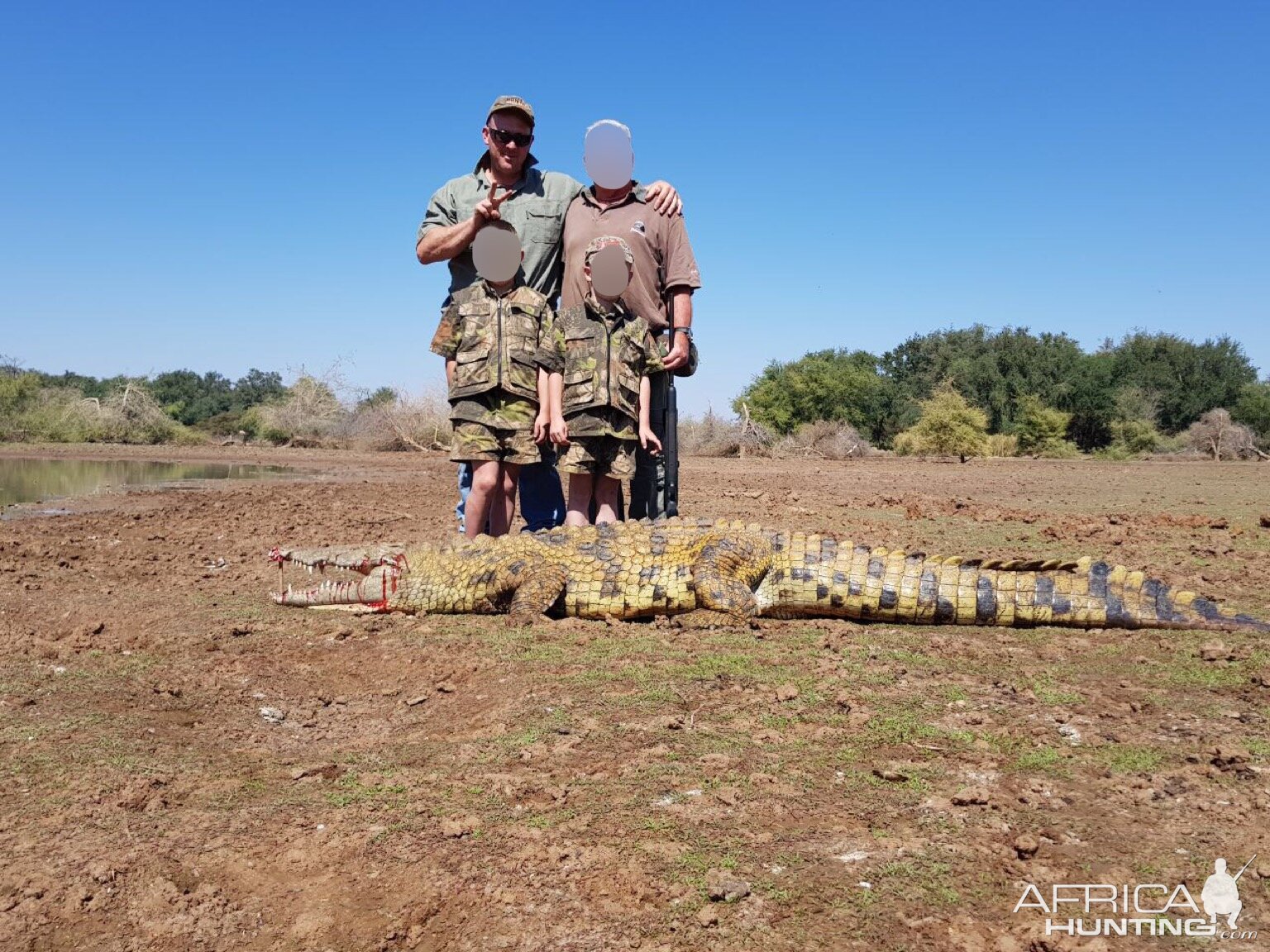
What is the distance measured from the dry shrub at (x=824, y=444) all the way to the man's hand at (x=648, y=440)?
17531 millimetres

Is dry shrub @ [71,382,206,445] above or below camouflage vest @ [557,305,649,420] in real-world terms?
above

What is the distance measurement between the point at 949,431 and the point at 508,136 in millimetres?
20940

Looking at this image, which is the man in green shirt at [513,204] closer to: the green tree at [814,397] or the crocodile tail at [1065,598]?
the crocodile tail at [1065,598]

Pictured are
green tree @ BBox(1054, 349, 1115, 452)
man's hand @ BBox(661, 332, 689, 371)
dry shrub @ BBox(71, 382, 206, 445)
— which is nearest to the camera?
man's hand @ BBox(661, 332, 689, 371)

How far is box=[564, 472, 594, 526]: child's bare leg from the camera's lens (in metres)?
5.53

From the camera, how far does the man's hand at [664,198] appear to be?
5.45 meters

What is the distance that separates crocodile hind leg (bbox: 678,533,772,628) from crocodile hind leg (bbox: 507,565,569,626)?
27.6 inches

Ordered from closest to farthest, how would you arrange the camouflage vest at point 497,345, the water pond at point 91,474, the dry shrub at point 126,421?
1. the camouflage vest at point 497,345
2. the water pond at point 91,474
3. the dry shrub at point 126,421

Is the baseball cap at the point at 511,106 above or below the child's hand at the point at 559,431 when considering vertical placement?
above

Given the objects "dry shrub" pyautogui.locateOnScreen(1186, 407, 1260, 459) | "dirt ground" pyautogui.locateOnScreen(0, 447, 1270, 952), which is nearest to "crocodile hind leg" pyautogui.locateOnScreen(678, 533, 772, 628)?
"dirt ground" pyautogui.locateOnScreen(0, 447, 1270, 952)

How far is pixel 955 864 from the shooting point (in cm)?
215

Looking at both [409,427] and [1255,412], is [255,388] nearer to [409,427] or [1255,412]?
[409,427]

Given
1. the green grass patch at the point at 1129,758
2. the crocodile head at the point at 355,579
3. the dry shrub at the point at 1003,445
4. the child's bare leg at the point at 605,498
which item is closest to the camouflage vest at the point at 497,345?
the child's bare leg at the point at 605,498

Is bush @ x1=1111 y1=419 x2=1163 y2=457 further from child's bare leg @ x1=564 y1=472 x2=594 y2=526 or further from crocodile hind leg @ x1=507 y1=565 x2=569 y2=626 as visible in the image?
crocodile hind leg @ x1=507 y1=565 x2=569 y2=626
